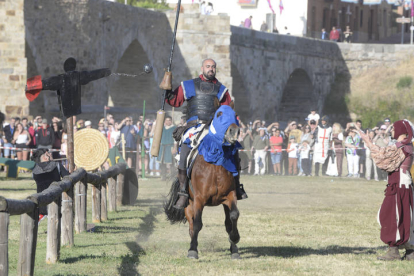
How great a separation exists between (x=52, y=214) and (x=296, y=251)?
2.90 m

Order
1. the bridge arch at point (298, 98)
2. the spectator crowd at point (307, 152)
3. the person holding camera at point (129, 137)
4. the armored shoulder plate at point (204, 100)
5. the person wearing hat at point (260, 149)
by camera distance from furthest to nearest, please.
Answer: the bridge arch at point (298, 98) → the person wearing hat at point (260, 149) → the spectator crowd at point (307, 152) → the person holding camera at point (129, 137) → the armored shoulder plate at point (204, 100)

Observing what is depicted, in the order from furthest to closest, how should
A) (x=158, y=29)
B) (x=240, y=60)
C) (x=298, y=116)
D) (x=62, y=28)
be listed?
(x=298, y=116) → (x=240, y=60) → (x=158, y=29) → (x=62, y=28)

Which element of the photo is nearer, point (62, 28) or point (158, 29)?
point (62, 28)

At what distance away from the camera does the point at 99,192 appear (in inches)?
497

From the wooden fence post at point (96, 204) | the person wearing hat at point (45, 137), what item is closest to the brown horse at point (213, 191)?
the wooden fence post at point (96, 204)

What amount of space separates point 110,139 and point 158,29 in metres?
14.1

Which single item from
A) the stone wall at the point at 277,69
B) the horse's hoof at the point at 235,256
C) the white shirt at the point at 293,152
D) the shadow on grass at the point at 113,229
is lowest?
the shadow on grass at the point at 113,229

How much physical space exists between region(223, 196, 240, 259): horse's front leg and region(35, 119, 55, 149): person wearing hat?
12.0 metres

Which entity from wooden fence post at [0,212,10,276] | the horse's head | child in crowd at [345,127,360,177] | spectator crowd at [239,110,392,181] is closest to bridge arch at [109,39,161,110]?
spectator crowd at [239,110,392,181]

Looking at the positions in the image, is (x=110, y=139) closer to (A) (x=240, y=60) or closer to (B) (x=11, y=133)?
(B) (x=11, y=133)

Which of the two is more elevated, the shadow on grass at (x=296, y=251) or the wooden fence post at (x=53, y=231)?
the wooden fence post at (x=53, y=231)

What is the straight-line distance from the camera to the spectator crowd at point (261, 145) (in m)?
22.5

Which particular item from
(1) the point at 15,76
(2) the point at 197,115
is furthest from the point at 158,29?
(2) the point at 197,115

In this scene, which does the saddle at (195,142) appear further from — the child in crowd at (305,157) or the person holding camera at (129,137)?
the child in crowd at (305,157)
